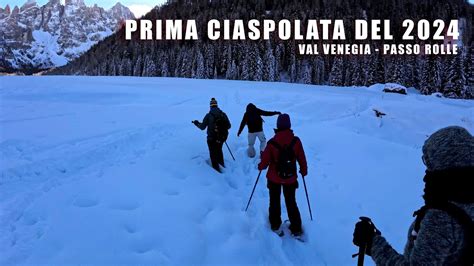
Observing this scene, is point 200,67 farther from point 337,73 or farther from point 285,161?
point 285,161

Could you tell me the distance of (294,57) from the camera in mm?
76688

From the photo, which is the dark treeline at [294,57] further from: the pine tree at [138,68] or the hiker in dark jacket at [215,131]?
the hiker in dark jacket at [215,131]

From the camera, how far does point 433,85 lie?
60875 millimetres

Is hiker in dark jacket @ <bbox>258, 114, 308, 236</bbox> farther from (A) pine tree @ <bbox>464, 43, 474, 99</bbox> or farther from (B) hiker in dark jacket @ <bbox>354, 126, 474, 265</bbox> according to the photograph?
(A) pine tree @ <bbox>464, 43, 474, 99</bbox>

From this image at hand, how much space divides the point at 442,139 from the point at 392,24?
93275 millimetres

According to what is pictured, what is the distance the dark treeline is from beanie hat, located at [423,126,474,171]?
59018 mm

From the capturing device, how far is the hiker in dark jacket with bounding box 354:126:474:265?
6.44ft

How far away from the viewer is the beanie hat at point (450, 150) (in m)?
2.06

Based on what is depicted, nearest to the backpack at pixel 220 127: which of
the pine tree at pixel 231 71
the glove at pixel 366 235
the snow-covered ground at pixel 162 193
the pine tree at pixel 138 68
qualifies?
the snow-covered ground at pixel 162 193

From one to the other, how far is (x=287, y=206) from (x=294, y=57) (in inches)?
2928

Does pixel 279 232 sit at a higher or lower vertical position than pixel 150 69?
lower

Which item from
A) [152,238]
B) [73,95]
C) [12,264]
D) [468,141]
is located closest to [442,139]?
[468,141]

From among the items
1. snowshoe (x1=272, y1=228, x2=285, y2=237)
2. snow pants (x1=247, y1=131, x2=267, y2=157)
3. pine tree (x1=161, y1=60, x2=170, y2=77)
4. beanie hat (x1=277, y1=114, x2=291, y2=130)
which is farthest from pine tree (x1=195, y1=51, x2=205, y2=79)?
snowshoe (x1=272, y1=228, x2=285, y2=237)

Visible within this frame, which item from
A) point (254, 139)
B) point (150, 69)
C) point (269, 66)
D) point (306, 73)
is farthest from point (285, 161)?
point (150, 69)
